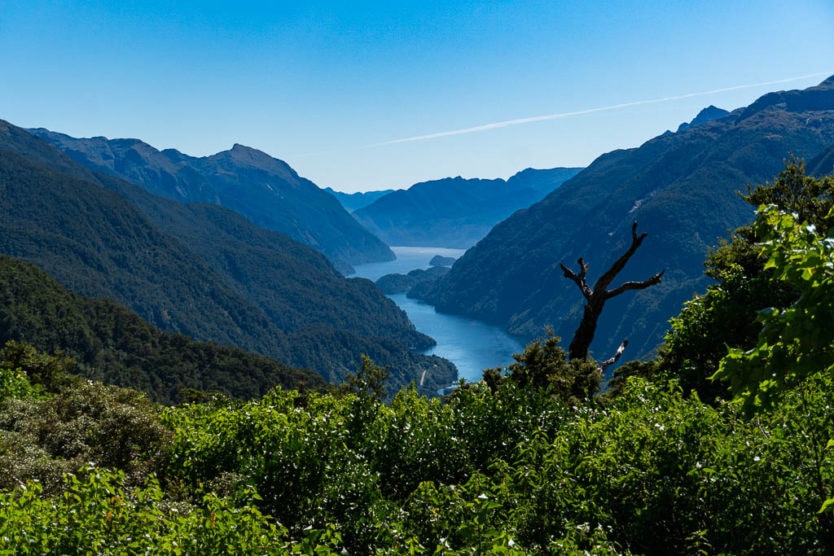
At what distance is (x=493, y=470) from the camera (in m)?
14.6

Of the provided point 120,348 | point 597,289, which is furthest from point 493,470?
point 120,348

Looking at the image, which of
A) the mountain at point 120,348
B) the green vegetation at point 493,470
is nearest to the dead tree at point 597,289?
the green vegetation at point 493,470

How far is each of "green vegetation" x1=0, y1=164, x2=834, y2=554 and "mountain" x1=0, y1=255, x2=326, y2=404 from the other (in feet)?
419

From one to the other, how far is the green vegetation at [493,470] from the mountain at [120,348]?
127607mm

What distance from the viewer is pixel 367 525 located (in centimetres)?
1086

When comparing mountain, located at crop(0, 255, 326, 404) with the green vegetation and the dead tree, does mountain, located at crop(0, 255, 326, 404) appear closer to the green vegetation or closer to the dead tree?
the dead tree

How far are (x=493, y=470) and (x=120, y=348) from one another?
579 feet

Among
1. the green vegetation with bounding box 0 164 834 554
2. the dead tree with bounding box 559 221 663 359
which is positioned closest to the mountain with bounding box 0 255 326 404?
the dead tree with bounding box 559 221 663 359

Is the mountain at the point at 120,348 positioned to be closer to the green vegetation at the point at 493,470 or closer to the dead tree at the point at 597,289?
the dead tree at the point at 597,289

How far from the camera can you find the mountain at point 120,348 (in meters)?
148

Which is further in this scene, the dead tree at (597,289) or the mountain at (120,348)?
the mountain at (120,348)

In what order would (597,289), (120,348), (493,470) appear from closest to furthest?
(493,470)
(597,289)
(120,348)

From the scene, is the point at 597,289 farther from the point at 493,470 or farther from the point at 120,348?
the point at 120,348

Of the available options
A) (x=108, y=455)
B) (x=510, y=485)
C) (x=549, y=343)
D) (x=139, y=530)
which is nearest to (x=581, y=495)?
(x=510, y=485)
